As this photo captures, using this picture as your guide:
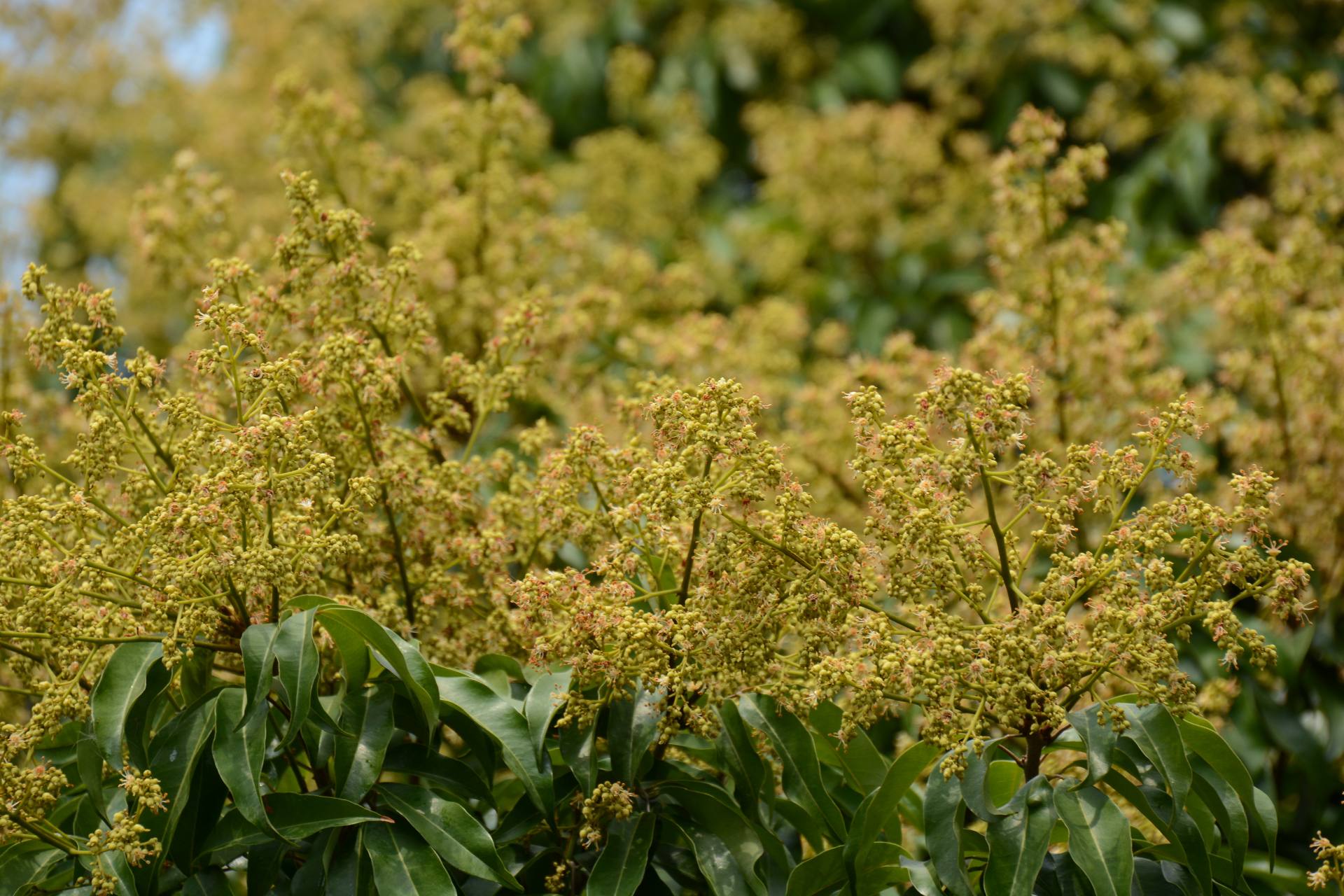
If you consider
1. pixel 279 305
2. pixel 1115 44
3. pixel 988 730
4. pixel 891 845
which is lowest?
pixel 891 845

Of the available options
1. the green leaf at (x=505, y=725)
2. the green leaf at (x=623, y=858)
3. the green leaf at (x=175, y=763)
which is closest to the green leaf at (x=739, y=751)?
the green leaf at (x=623, y=858)

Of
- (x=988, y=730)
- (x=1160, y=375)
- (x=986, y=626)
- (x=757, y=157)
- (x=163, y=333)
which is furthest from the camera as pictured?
(x=163, y=333)

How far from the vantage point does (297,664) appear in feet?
4.84

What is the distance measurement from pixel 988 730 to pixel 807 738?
23 cm

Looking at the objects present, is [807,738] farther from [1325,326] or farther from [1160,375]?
[1325,326]

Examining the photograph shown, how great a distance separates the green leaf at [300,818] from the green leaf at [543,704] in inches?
8.2

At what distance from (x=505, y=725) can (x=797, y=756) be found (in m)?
0.37

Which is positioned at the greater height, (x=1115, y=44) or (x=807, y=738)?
(x=1115, y=44)

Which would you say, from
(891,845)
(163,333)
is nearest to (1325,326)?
(891,845)

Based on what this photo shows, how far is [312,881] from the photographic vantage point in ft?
5.22

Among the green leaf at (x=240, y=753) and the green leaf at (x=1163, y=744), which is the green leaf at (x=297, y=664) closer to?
the green leaf at (x=240, y=753)

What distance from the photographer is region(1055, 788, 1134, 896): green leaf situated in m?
1.43

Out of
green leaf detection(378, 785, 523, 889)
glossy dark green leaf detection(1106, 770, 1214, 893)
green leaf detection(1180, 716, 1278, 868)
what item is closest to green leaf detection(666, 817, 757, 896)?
green leaf detection(378, 785, 523, 889)

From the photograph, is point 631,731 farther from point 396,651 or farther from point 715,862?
point 396,651
